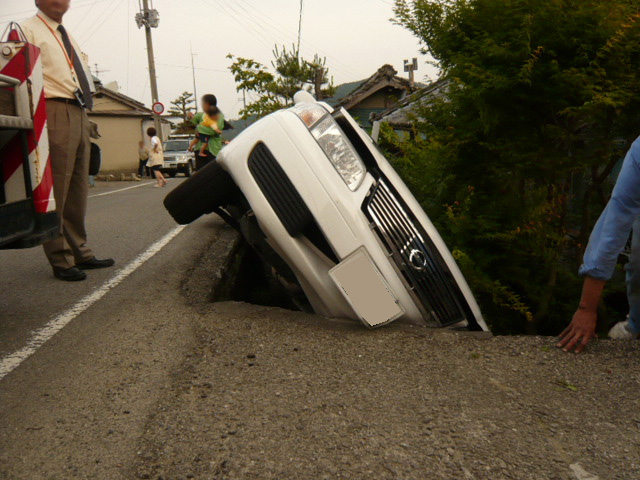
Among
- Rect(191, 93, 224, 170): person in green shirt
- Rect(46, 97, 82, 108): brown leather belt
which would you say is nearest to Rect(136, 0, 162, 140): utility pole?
Rect(191, 93, 224, 170): person in green shirt

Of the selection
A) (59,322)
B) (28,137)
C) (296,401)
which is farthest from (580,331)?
(28,137)

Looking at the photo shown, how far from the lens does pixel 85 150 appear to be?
473 cm

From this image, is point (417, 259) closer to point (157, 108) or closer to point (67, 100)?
point (67, 100)

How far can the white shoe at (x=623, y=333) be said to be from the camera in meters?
3.20

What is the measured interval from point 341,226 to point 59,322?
5.86 ft

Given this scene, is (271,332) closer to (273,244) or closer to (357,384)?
(273,244)

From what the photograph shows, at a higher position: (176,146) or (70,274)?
(176,146)

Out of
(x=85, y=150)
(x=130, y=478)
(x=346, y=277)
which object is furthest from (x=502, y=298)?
(x=85, y=150)

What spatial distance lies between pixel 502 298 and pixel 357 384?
5.71 ft

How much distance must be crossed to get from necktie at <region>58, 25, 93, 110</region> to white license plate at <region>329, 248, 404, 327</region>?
2.81m

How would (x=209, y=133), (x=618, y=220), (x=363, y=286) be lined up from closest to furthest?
1. (x=618, y=220)
2. (x=363, y=286)
3. (x=209, y=133)

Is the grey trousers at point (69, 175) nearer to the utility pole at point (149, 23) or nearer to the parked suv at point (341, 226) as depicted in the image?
the parked suv at point (341, 226)

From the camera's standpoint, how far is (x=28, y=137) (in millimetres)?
3381

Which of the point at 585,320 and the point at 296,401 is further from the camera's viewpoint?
the point at 585,320
